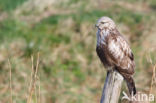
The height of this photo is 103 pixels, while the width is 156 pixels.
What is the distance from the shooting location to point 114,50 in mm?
3248

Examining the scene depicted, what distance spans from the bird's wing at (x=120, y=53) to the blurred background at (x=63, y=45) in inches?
86.3

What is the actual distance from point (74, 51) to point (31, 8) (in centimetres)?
214

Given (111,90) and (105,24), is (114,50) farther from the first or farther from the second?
(111,90)

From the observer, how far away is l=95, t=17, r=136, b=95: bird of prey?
3.18m

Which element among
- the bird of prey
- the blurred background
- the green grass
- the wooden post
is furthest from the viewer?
the green grass

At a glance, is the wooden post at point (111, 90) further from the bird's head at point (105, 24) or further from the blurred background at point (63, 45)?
the blurred background at point (63, 45)

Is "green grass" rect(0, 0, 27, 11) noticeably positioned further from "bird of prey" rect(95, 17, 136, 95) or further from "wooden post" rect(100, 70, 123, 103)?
"wooden post" rect(100, 70, 123, 103)

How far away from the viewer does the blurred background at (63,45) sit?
20.7 ft

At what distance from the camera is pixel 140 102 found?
240 centimetres

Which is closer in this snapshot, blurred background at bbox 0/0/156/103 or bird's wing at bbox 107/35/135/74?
bird's wing at bbox 107/35/135/74

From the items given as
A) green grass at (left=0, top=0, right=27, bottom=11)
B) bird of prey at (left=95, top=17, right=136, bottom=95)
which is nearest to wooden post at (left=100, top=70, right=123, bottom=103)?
bird of prey at (left=95, top=17, right=136, bottom=95)

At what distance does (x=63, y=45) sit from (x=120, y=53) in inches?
168

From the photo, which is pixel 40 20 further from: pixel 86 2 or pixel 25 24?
pixel 86 2

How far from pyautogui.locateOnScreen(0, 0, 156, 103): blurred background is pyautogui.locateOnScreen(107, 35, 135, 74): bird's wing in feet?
7.19
